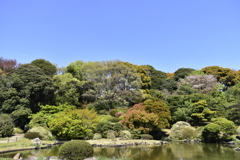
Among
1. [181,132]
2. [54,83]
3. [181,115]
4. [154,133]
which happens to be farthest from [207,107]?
[54,83]

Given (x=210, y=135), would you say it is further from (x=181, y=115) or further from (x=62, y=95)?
(x=62, y=95)

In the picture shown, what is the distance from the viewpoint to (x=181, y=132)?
22.1 metres

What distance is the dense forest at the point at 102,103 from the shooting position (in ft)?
66.0

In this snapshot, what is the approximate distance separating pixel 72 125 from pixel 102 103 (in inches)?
422

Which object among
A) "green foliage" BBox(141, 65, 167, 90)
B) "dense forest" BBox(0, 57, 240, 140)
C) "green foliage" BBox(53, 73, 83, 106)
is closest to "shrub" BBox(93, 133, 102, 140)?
"dense forest" BBox(0, 57, 240, 140)

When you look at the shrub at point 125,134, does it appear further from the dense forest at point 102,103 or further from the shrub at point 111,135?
the shrub at point 111,135

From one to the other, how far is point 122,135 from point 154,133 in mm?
4752

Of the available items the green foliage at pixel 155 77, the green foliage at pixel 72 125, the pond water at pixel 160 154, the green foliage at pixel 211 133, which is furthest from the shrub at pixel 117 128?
the green foliage at pixel 155 77

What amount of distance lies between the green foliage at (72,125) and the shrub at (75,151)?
8.76 meters

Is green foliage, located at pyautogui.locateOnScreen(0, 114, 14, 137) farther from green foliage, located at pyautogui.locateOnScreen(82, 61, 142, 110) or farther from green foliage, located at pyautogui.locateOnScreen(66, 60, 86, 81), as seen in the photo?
green foliage, located at pyautogui.locateOnScreen(66, 60, 86, 81)

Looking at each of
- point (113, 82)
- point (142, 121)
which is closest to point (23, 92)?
point (113, 82)

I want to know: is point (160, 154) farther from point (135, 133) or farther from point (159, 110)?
point (159, 110)

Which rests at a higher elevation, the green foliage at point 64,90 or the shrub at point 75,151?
the green foliage at point 64,90

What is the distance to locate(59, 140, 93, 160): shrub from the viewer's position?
9828 millimetres
